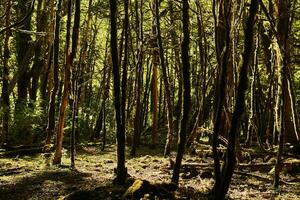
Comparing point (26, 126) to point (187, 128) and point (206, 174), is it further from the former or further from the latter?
point (206, 174)

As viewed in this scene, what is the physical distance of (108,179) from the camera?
10328 millimetres

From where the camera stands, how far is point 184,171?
11180 millimetres

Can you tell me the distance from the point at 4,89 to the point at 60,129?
7.36m

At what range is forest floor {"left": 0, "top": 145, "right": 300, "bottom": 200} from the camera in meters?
8.59

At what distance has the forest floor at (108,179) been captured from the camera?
8.59 metres

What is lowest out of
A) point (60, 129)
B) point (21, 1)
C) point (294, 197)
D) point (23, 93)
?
point (294, 197)

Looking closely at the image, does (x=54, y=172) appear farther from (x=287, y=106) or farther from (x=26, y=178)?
(x=287, y=106)

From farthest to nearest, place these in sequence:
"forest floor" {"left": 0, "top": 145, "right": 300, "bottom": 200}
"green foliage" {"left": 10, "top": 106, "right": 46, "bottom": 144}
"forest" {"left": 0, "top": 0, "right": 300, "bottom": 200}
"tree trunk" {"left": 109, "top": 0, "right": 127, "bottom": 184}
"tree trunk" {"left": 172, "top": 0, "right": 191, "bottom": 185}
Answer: "green foliage" {"left": 10, "top": 106, "right": 46, "bottom": 144}, "forest floor" {"left": 0, "top": 145, "right": 300, "bottom": 200}, "tree trunk" {"left": 109, "top": 0, "right": 127, "bottom": 184}, "tree trunk" {"left": 172, "top": 0, "right": 191, "bottom": 185}, "forest" {"left": 0, "top": 0, "right": 300, "bottom": 200}

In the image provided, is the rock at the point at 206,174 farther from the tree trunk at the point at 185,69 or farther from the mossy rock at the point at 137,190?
the mossy rock at the point at 137,190

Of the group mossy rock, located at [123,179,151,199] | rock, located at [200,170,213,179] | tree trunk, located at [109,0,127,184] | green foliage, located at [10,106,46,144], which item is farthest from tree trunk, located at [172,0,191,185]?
green foliage, located at [10,106,46,144]

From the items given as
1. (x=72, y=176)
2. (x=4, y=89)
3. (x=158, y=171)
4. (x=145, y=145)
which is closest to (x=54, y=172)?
(x=72, y=176)

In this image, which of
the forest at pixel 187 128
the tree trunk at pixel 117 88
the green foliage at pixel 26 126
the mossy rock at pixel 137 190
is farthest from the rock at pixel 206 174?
the green foliage at pixel 26 126

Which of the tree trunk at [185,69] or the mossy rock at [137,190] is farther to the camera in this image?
the tree trunk at [185,69]

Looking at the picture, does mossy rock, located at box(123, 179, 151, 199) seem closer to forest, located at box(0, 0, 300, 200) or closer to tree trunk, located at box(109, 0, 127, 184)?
forest, located at box(0, 0, 300, 200)
